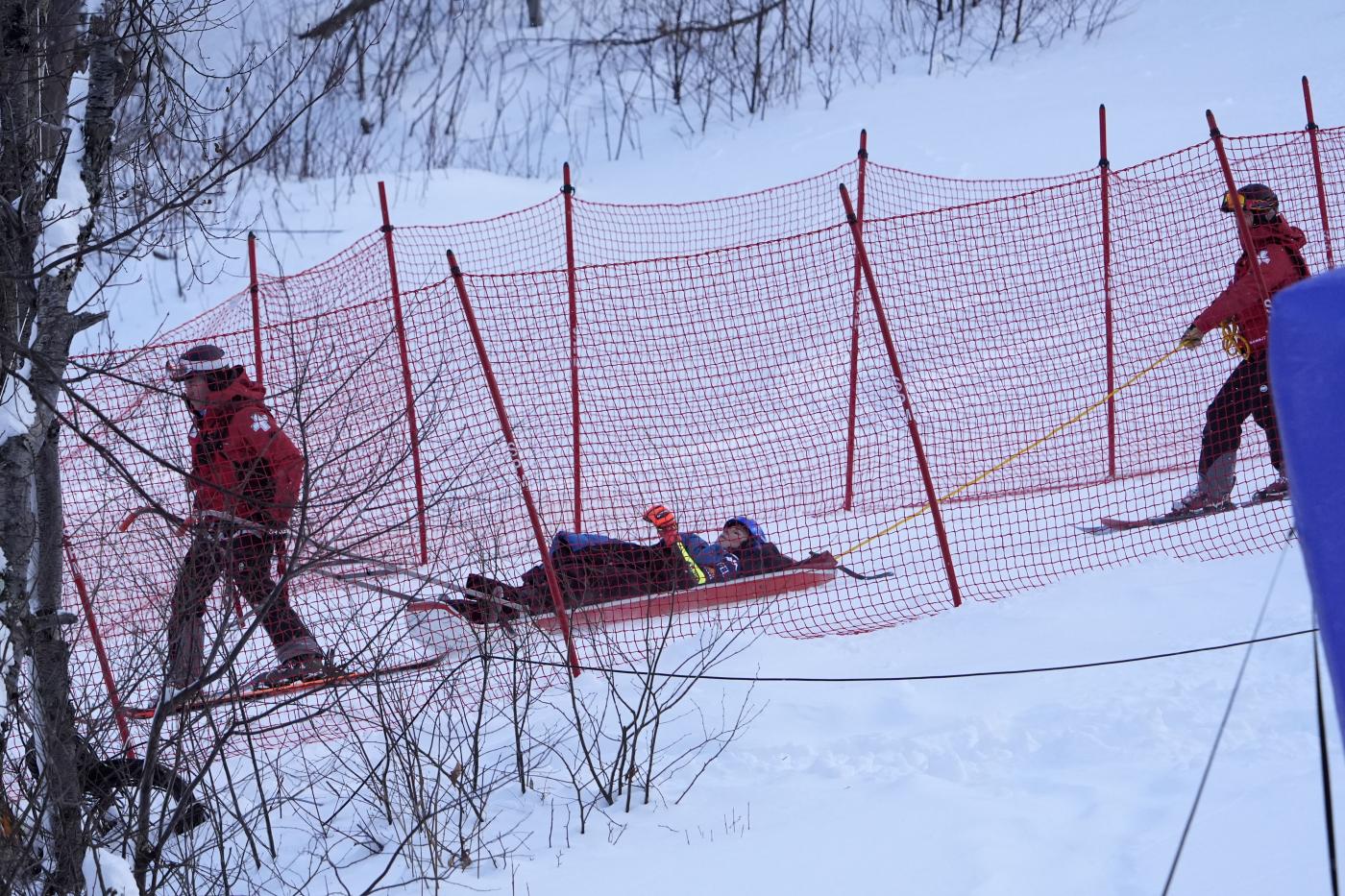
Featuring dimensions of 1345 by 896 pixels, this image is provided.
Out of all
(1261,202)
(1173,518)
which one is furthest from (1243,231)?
(1173,518)

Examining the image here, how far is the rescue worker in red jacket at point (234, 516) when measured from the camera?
4008 mm

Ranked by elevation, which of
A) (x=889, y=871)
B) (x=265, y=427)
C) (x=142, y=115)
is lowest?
(x=889, y=871)

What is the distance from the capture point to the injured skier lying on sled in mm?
6230

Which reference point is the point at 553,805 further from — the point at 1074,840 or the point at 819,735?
the point at 1074,840

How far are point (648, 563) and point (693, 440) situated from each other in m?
5.38

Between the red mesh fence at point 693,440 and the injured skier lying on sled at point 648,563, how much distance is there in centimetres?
14

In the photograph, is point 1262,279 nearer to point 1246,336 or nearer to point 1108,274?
point 1246,336

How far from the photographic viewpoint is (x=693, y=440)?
12211 millimetres

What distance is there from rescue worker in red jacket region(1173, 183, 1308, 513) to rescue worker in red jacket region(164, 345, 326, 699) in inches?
188

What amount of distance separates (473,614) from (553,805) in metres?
1.32

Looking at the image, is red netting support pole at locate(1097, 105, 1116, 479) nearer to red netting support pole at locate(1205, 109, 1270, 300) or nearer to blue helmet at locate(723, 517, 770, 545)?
red netting support pole at locate(1205, 109, 1270, 300)

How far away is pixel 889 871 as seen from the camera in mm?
4238

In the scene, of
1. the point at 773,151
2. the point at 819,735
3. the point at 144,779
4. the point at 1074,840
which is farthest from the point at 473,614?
the point at 773,151

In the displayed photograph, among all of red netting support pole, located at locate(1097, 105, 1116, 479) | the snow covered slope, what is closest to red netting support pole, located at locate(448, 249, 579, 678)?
the snow covered slope
